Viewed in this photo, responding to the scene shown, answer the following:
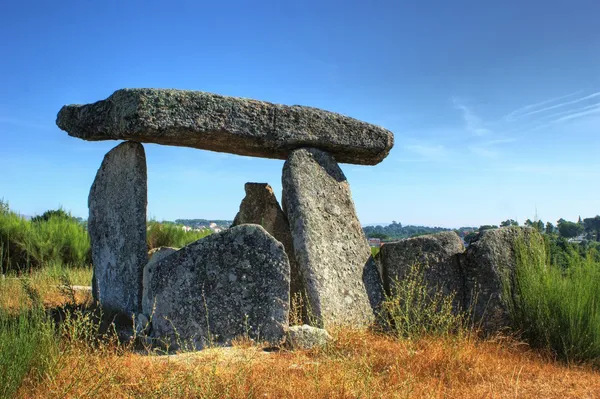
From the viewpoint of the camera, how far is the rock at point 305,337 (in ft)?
21.0

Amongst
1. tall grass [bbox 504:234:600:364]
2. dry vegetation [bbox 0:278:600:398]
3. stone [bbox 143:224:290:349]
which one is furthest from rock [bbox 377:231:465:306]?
stone [bbox 143:224:290:349]

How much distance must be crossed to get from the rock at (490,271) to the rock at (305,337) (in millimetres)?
2302

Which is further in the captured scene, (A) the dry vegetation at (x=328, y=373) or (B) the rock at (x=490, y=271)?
(B) the rock at (x=490, y=271)

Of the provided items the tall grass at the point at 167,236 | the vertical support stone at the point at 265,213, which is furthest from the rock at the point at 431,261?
the tall grass at the point at 167,236

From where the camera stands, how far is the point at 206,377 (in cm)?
460

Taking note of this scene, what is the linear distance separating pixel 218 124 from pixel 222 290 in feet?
7.86

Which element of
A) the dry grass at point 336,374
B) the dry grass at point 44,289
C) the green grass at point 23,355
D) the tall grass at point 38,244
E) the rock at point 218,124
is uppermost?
the rock at point 218,124

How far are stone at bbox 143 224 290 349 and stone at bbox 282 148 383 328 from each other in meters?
0.73

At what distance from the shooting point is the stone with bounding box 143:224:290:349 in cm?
654

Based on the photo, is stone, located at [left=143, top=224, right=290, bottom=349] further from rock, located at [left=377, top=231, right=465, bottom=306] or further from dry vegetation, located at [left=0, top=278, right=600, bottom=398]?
rock, located at [left=377, top=231, right=465, bottom=306]

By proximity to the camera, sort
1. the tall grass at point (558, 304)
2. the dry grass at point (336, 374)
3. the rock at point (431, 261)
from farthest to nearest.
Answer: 1. the rock at point (431, 261)
2. the tall grass at point (558, 304)
3. the dry grass at point (336, 374)

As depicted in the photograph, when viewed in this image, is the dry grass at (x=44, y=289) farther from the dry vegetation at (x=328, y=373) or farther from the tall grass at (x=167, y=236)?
the dry vegetation at (x=328, y=373)

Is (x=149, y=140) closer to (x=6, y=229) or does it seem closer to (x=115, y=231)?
(x=115, y=231)

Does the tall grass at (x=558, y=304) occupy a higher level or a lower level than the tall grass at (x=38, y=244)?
lower
